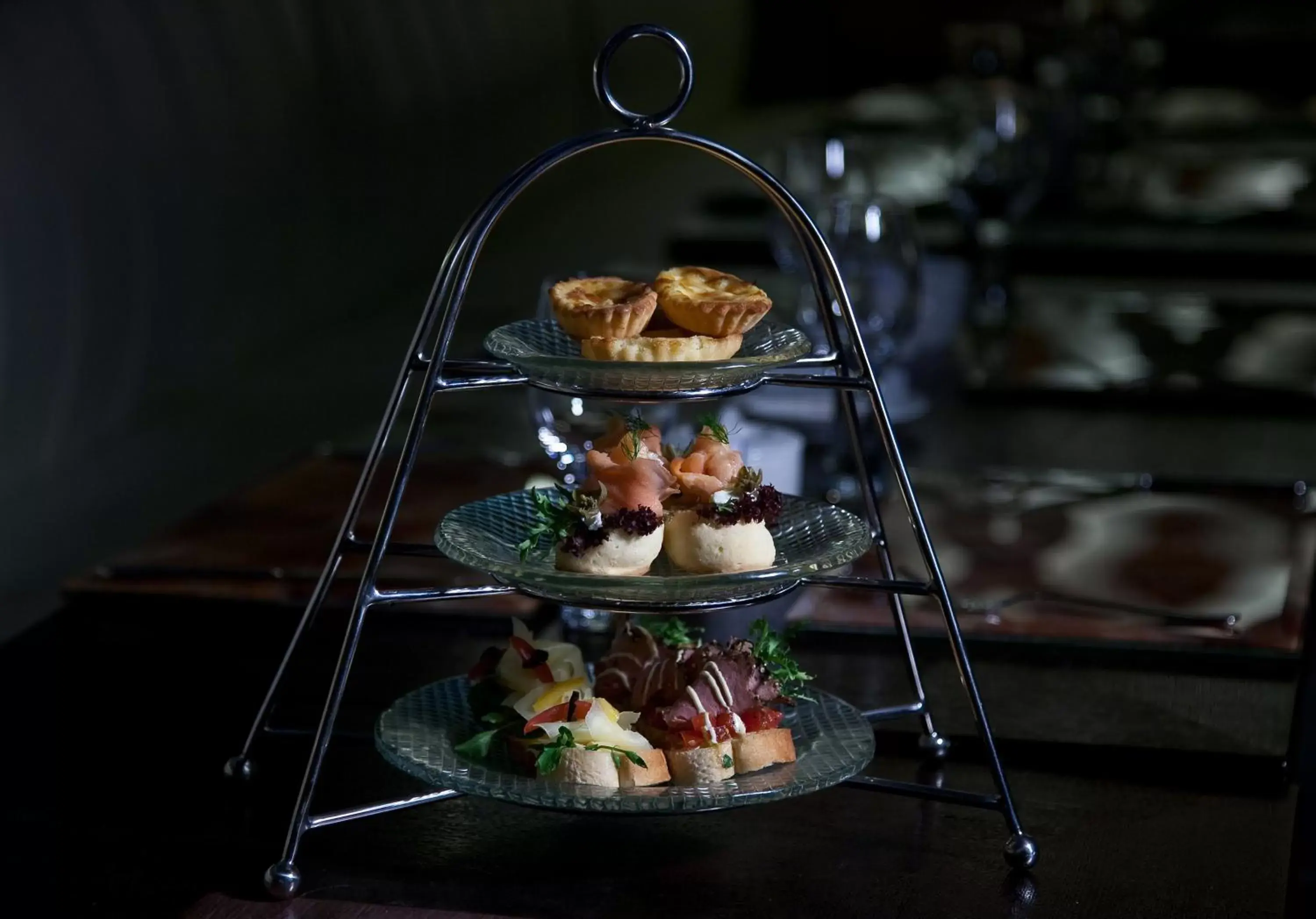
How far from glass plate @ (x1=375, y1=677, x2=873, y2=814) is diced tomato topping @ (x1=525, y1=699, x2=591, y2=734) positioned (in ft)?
0.10

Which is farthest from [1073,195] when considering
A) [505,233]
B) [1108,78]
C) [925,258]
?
[505,233]

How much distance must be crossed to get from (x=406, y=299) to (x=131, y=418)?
1085mm

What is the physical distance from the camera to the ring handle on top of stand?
3.01 ft

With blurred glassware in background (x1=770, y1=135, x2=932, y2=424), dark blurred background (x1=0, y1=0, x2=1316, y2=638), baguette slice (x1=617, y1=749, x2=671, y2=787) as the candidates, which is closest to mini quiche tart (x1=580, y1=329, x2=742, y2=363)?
baguette slice (x1=617, y1=749, x2=671, y2=787)

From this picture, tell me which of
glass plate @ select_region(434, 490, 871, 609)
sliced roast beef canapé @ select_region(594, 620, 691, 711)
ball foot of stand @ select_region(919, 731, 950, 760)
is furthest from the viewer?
ball foot of stand @ select_region(919, 731, 950, 760)

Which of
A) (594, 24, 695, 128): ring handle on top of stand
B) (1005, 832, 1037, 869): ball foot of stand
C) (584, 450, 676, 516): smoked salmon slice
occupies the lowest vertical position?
(1005, 832, 1037, 869): ball foot of stand

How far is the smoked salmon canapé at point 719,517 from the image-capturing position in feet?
3.02

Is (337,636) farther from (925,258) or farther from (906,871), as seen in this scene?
(925,258)

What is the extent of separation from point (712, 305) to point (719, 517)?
123mm

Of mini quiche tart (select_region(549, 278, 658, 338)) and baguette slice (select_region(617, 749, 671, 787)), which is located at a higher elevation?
mini quiche tart (select_region(549, 278, 658, 338))

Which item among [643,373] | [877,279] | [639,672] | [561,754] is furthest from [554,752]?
[877,279]

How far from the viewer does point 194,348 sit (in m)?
2.25

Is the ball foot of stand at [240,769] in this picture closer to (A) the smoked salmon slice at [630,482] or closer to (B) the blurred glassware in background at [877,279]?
(A) the smoked salmon slice at [630,482]

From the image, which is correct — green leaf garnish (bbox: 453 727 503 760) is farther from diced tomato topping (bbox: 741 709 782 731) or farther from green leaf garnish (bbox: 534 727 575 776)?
diced tomato topping (bbox: 741 709 782 731)
